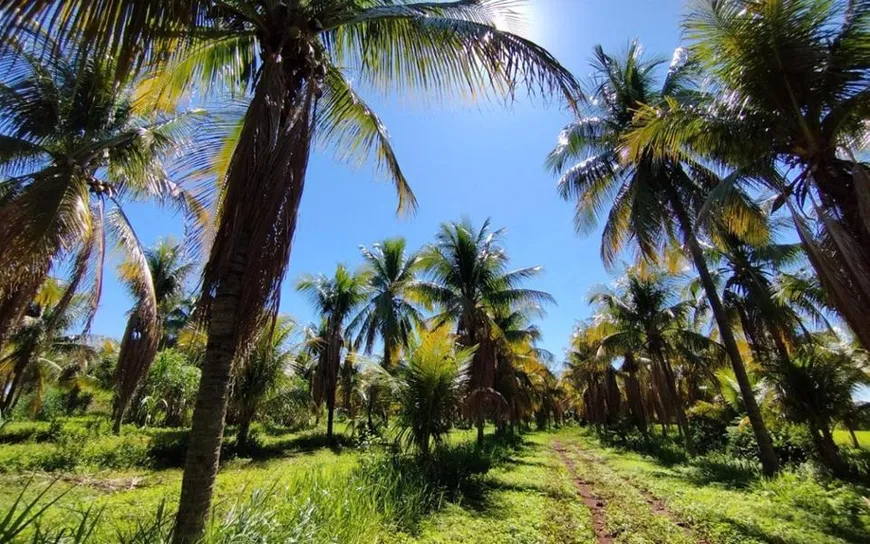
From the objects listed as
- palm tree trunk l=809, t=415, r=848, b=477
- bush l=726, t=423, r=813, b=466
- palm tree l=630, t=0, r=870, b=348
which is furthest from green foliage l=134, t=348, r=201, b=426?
bush l=726, t=423, r=813, b=466

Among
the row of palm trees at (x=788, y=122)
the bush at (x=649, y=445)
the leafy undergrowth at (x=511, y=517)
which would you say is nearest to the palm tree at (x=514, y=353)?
the bush at (x=649, y=445)

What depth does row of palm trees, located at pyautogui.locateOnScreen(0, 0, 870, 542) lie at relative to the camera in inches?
131

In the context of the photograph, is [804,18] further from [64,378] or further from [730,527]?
[64,378]

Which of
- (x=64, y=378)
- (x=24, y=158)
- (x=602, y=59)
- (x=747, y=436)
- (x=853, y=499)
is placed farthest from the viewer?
(x=64, y=378)

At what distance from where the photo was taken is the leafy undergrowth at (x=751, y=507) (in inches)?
229

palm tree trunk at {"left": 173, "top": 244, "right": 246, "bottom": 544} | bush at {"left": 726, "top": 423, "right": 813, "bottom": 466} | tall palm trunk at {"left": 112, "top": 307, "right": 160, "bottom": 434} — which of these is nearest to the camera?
palm tree trunk at {"left": 173, "top": 244, "right": 246, "bottom": 544}

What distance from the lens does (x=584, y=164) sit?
12.4 meters

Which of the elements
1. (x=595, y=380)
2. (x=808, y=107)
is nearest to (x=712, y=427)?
(x=595, y=380)

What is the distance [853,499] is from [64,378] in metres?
40.1

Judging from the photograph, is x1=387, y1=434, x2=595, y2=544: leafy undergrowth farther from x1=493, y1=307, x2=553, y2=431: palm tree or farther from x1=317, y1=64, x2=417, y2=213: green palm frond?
x1=493, y1=307, x2=553, y2=431: palm tree

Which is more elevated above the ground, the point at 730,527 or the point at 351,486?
the point at 351,486

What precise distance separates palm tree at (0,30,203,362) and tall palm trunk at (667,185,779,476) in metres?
11.5

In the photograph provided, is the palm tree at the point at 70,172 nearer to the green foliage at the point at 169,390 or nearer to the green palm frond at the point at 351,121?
the green palm frond at the point at 351,121

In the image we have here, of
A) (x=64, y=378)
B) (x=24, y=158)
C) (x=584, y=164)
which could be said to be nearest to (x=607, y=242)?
(x=584, y=164)
